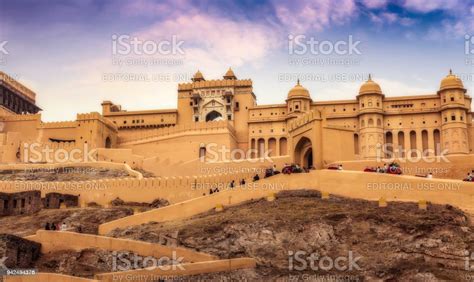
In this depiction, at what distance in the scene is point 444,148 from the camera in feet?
218

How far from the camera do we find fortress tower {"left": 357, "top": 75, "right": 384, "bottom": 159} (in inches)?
2662

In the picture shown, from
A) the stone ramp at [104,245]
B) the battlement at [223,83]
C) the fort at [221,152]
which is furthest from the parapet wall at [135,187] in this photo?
the battlement at [223,83]

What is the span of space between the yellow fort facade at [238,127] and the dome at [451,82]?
0.31 ft

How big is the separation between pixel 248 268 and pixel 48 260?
33.7 ft

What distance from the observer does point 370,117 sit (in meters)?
69.1

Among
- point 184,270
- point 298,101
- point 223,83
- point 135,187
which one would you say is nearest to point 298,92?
point 298,101

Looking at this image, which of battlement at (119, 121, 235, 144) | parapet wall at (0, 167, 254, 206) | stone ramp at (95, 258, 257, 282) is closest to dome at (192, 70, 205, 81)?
battlement at (119, 121, 235, 144)

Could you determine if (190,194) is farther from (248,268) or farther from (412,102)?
(412,102)

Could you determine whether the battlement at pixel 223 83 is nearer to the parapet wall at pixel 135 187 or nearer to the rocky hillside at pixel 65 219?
the parapet wall at pixel 135 187

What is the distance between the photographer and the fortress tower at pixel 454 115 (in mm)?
66062

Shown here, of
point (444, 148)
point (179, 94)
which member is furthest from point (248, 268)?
point (179, 94)

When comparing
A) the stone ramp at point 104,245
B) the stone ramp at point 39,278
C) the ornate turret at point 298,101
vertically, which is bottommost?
the stone ramp at point 39,278

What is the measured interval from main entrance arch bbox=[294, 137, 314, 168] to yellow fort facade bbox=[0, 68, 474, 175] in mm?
15296

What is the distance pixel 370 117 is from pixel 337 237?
1466 inches
